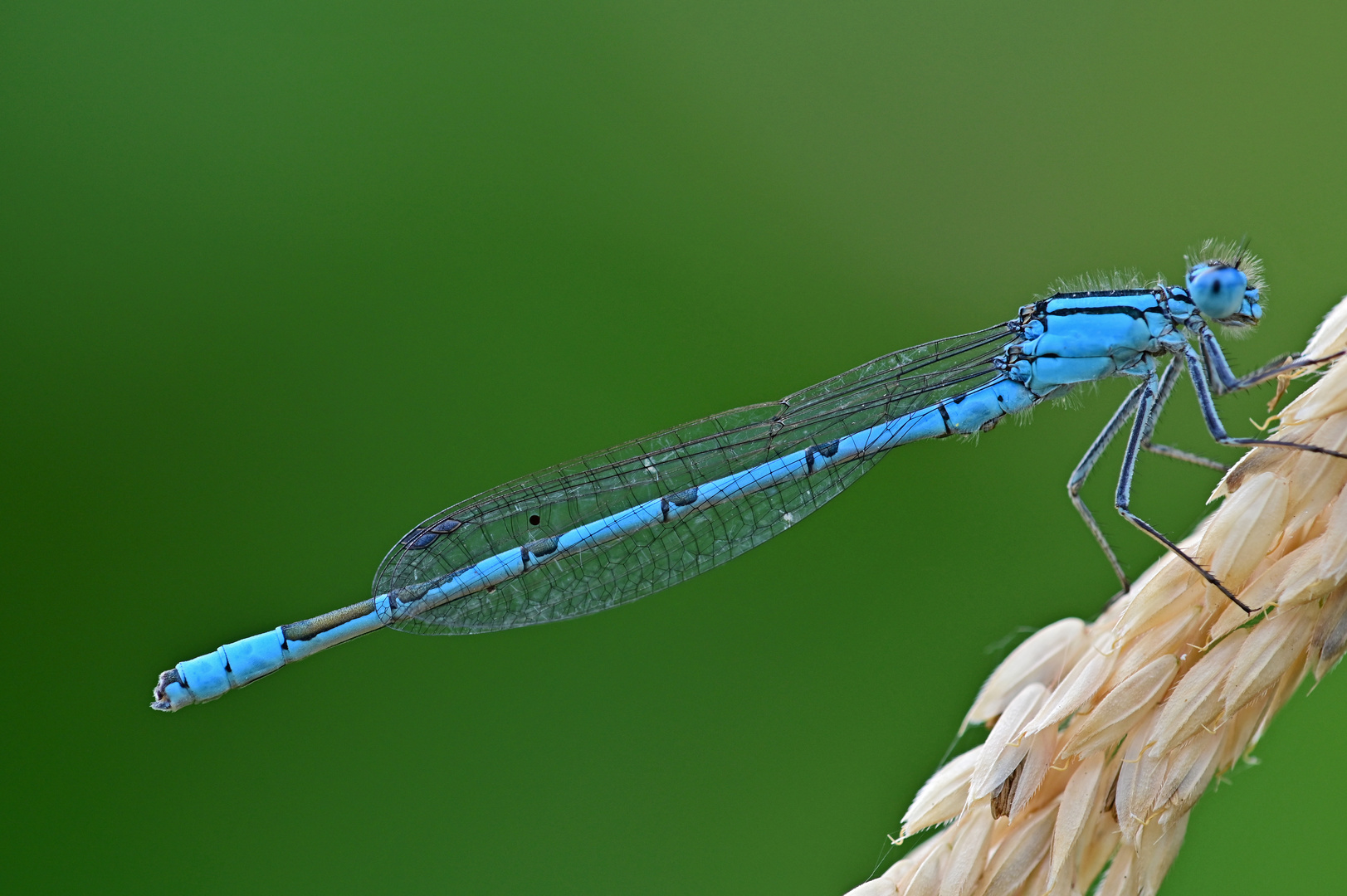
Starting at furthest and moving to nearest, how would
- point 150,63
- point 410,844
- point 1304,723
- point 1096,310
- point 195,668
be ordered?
point 150,63 < point 410,844 < point 195,668 < point 1096,310 < point 1304,723

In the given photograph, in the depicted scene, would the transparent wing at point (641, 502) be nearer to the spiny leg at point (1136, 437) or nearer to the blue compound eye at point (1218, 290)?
the spiny leg at point (1136, 437)

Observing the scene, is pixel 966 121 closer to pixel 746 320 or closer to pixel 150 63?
pixel 746 320

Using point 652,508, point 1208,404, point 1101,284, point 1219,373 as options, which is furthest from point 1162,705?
point 652,508

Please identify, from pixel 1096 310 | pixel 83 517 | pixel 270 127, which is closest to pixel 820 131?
pixel 1096 310

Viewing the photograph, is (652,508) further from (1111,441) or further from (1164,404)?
(1164,404)

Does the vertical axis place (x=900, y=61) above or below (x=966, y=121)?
above

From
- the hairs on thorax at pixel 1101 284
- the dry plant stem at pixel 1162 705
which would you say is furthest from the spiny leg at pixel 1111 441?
the dry plant stem at pixel 1162 705
